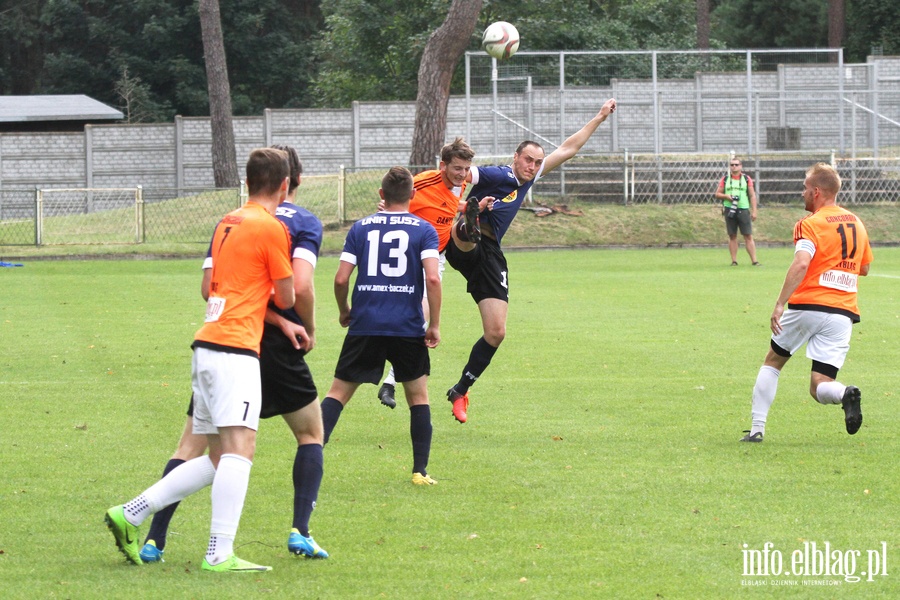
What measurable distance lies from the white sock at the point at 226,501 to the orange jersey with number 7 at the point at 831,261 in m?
4.43

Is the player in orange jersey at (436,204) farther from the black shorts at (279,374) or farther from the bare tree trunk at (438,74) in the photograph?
the bare tree trunk at (438,74)

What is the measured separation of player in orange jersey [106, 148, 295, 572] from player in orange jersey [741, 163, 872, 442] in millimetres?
4059

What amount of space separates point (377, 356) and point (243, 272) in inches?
73.7

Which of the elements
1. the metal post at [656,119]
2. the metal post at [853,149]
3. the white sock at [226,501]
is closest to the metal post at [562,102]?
the metal post at [656,119]

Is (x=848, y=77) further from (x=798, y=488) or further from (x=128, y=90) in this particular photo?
(x=798, y=488)

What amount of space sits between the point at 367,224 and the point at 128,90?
1641 inches

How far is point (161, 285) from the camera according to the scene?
67.3 ft

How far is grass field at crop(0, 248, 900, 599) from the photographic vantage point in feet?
17.5

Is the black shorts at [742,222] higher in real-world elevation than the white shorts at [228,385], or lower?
higher

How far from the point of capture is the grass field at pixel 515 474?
5.32m

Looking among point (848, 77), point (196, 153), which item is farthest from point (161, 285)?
point (848, 77)

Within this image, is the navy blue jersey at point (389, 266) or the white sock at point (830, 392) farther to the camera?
the white sock at point (830, 392)

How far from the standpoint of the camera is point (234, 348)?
203 inches

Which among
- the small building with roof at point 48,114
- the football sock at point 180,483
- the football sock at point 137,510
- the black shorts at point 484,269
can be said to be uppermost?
the small building with roof at point 48,114
